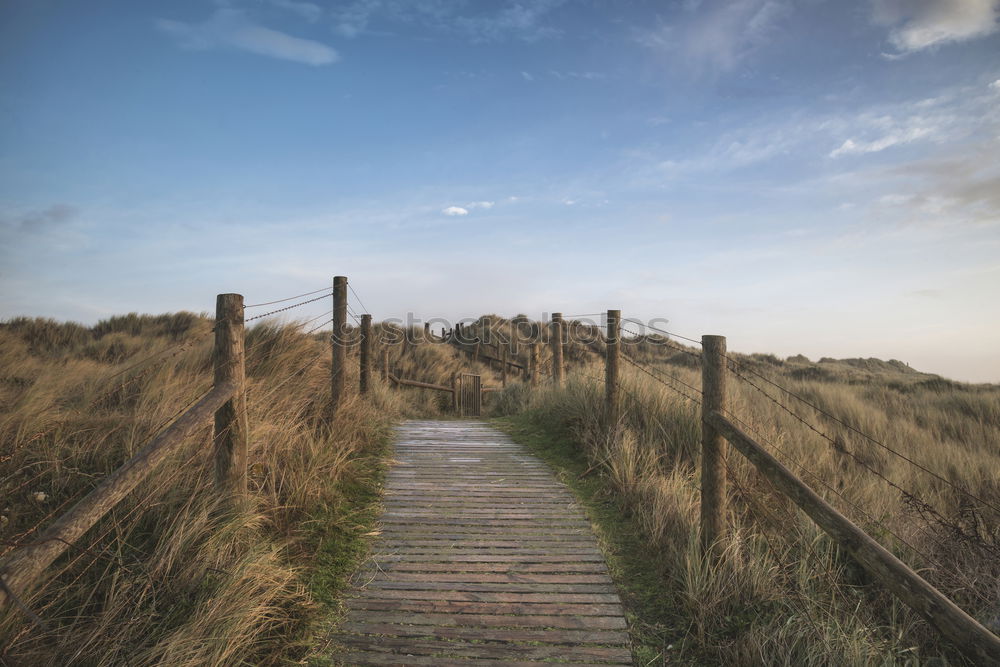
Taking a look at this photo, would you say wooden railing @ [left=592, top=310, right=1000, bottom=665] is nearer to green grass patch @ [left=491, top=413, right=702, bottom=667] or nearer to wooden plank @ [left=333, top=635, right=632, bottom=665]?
green grass patch @ [left=491, top=413, right=702, bottom=667]

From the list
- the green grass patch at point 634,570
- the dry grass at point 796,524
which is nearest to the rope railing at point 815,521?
the dry grass at point 796,524

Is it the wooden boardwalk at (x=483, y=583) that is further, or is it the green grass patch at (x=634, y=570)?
the green grass patch at (x=634, y=570)

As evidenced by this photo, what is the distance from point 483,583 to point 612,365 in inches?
151

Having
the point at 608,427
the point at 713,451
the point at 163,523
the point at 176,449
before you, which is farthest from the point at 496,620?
the point at 608,427

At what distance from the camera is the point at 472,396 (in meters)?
16.6

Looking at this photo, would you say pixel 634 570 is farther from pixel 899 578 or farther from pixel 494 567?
pixel 899 578

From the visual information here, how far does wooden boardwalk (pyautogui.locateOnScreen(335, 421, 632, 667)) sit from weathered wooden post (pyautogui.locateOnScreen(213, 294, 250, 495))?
1265 millimetres

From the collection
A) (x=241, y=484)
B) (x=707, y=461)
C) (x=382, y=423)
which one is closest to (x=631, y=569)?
(x=707, y=461)

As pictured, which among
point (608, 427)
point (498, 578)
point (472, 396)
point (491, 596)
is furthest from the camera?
point (472, 396)

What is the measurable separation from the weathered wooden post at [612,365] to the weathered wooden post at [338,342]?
11.6 feet

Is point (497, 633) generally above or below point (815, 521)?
below

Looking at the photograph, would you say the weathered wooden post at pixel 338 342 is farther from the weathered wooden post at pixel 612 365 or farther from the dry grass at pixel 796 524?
the weathered wooden post at pixel 612 365

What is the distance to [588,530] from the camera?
5.29 metres

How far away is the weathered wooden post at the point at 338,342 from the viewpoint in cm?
746
